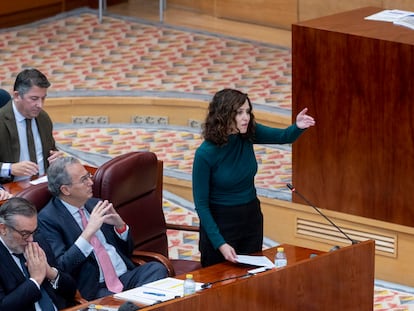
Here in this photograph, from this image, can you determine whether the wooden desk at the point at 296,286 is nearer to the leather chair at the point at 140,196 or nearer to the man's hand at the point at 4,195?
the leather chair at the point at 140,196

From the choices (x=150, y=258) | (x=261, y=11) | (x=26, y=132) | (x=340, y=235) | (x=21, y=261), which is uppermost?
(x=261, y=11)

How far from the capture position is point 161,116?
9.59 meters

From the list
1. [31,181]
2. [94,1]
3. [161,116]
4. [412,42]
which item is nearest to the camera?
[31,181]

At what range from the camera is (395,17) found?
752cm

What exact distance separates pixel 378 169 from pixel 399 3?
11.7 feet

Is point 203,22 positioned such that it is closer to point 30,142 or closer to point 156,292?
point 30,142

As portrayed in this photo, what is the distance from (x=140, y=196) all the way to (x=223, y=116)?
893 millimetres

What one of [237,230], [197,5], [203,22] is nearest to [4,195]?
[237,230]

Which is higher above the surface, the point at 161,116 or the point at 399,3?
the point at 399,3

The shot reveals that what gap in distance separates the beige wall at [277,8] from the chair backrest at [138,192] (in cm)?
454

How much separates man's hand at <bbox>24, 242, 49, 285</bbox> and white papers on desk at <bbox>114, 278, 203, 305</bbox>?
1.04 ft

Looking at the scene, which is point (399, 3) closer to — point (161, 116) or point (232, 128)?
point (161, 116)

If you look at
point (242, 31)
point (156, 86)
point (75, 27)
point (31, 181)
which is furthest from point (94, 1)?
point (31, 181)

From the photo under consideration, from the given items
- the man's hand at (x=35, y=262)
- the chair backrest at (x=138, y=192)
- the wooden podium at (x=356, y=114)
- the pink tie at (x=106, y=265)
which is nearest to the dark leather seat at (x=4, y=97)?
the chair backrest at (x=138, y=192)
